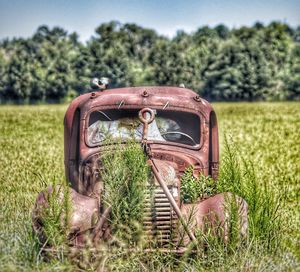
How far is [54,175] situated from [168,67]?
6849 cm

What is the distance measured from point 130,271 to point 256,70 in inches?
2445

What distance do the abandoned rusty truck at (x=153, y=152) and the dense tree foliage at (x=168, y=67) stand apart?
58324mm

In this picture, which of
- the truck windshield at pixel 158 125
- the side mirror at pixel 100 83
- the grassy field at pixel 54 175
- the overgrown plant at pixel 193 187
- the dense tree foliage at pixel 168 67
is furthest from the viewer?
the dense tree foliage at pixel 168 67

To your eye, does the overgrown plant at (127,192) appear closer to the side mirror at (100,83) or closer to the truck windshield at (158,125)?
the truck windshield at (158,125)

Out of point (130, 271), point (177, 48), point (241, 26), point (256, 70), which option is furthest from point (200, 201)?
point (241, 26)

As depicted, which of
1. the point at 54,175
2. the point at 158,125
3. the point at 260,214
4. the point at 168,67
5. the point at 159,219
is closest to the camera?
the point at 54,175

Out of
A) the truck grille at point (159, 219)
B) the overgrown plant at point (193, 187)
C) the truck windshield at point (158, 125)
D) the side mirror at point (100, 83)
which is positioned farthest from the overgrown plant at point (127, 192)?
the side mirror at point (100, 83)

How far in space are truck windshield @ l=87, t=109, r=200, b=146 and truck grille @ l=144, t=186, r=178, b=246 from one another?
134cm

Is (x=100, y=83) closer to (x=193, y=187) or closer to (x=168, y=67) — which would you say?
(x=193, y=187)

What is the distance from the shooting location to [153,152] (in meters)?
7.01

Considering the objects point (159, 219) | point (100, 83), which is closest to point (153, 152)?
point (159, 219)

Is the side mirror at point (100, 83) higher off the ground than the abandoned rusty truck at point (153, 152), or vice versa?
the side mirror at point (100, 83)

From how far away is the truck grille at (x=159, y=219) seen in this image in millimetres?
6152

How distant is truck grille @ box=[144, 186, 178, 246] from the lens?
20.2 feet
